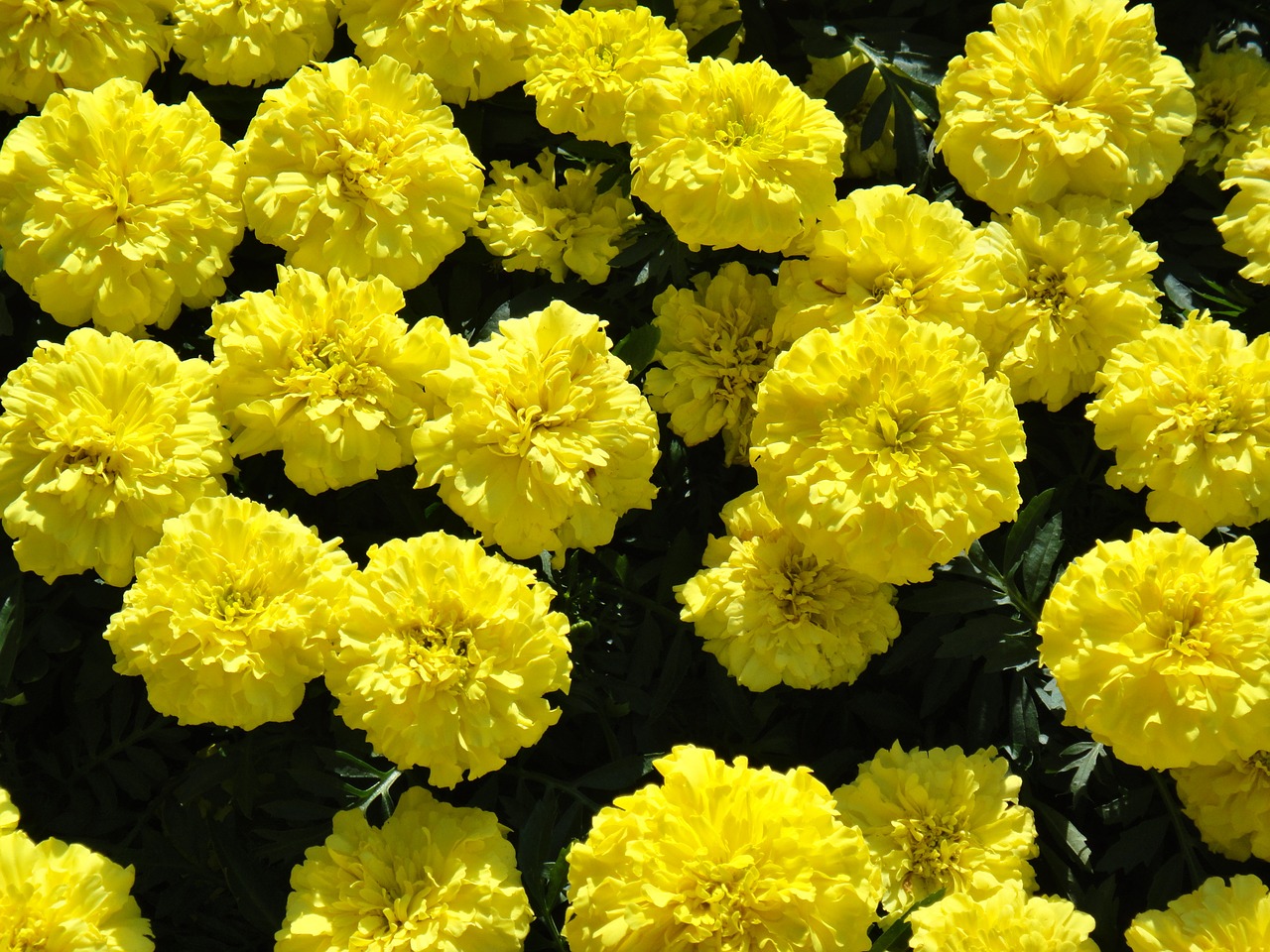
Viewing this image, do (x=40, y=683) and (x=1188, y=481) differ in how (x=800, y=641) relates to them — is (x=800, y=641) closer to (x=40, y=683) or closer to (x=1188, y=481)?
(x=1188, y=481)

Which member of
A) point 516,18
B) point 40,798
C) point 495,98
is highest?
point 516,18

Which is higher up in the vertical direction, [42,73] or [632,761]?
[42,73]

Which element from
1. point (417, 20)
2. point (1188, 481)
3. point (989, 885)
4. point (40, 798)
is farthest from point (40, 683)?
point (1188, 481)

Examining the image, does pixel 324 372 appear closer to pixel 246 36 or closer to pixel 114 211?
pixel 114 211

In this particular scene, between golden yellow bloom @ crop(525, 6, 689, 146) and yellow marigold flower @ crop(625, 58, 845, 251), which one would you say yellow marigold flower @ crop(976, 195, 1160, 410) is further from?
golden yellow bloom @ crop(525, 6, 689, 146)

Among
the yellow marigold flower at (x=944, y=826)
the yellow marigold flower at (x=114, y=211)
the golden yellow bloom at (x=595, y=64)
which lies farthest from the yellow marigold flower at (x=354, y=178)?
the yellow marigold flower at (x=944, y=826)

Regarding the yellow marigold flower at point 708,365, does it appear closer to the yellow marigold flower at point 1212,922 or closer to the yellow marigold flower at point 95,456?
the yellow marigold flower at point 95,456
